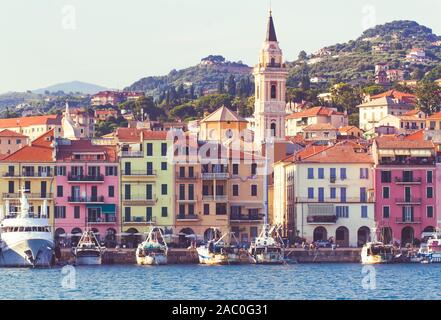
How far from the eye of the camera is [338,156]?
104m

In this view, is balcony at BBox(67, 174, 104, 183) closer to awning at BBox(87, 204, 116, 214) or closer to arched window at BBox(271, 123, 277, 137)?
awning at BBox(87, 204, 116, 214)

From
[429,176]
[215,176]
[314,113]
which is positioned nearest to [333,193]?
[429,176]

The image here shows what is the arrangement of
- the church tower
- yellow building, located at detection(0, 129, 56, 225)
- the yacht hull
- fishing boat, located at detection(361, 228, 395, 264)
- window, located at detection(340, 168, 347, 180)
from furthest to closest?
the church tower → window, located at detection(340, 168, 347, 180) → yellow building, located at detection(0, 129, 56, 225) → fishing boat, located at detection(361, 228, 395, 264) → the yacht hull

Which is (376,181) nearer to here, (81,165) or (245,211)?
(245,211)

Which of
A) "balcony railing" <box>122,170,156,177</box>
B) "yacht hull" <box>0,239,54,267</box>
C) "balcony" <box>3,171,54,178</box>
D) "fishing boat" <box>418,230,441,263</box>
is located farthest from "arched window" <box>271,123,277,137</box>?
"yacht hull" <box>0,239,54,267</box>

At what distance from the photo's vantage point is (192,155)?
103562mm

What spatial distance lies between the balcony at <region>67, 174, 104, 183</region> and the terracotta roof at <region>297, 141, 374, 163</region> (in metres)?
12.9

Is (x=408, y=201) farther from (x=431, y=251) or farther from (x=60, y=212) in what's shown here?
(x=60, y=212)

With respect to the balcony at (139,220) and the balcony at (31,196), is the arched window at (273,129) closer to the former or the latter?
the balcony at (139,220)

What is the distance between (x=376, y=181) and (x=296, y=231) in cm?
610

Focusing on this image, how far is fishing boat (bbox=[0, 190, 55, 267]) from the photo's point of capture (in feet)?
303

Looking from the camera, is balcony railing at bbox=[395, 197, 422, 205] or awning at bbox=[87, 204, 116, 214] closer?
awning at bbox=[87, 204, 116, 214]

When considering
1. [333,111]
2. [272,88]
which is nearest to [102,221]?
[272,88]

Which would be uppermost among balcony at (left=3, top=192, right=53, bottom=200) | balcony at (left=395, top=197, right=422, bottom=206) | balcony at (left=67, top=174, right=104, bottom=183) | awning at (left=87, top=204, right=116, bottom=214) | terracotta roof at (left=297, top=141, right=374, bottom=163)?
terracotta roof at (left=297, top=141, right=374, bottom=163)
